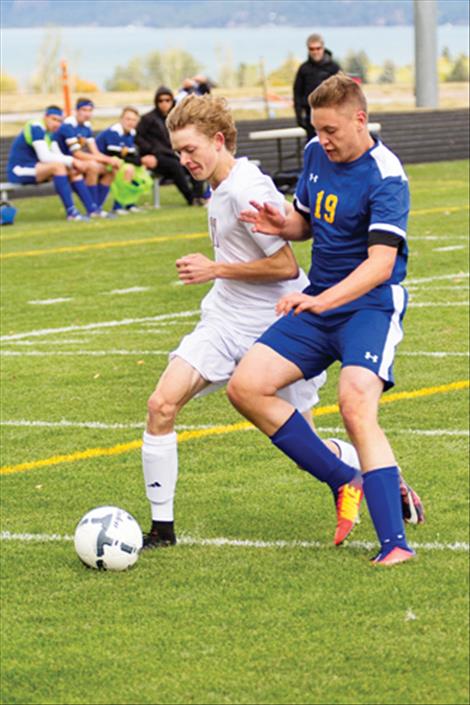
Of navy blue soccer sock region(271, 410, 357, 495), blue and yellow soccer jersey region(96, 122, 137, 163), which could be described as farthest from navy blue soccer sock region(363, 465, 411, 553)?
blue and yellow soccer jersey region(96, 122, 137, 163)

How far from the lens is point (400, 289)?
260 inches

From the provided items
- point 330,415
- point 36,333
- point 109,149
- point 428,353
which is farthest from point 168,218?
point 330,415

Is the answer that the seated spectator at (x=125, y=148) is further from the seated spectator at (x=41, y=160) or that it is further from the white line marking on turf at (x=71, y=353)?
the white line marking on turf at (x=71, y=353)

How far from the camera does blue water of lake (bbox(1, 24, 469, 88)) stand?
4359 centimetres

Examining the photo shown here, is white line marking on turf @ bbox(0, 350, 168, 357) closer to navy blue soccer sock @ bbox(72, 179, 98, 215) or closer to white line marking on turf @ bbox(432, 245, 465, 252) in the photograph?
white line marking on turf @ bbox(432, 245, 465, 252)

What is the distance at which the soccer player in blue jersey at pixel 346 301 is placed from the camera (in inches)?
249

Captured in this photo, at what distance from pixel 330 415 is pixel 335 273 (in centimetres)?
321

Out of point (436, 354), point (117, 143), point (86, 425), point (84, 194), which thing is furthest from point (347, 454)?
point (117, 143)

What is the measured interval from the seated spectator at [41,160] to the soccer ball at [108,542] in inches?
616

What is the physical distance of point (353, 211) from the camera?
21.2 feet

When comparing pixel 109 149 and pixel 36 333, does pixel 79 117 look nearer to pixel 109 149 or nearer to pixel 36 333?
pixel 109 149

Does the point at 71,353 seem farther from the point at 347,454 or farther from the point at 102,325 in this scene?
the point at 347,454

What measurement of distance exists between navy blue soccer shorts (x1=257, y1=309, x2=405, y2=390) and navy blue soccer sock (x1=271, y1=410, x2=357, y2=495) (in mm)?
235

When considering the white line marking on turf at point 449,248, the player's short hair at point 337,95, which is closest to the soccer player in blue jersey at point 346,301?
the player's short hair at point 337,95
